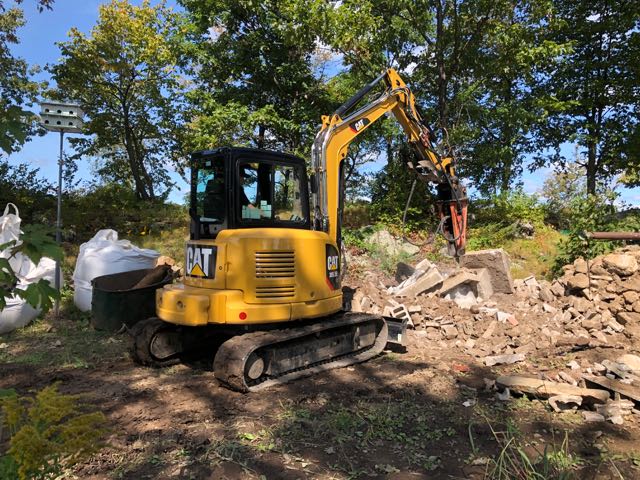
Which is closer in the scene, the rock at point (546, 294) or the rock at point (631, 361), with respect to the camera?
the rock at point (631, 361)

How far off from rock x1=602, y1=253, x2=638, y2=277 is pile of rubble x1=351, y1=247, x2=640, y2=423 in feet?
0.04

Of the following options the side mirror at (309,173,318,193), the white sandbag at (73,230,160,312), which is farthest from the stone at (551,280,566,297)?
the white sandbag at (73,230,160,312)

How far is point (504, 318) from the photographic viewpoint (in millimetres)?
7090

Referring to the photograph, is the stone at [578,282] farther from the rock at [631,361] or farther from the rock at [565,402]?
the rock at [565,402]

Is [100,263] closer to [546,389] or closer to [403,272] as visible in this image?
[403,272]

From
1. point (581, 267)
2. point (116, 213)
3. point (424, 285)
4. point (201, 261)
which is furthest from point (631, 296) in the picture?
point (116, 213)

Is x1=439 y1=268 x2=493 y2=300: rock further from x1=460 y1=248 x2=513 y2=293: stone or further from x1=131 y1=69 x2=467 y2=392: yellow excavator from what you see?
x1=131 y1=69 x2=467 y2=392: yellow excavator

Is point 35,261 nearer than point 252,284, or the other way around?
point 35,261

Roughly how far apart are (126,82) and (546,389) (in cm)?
1800

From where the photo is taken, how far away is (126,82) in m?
18.3

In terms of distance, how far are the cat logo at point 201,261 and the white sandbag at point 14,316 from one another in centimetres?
318

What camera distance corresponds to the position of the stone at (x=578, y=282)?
7.96 metres

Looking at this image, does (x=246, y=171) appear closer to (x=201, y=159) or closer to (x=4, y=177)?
(x=201, y=159)

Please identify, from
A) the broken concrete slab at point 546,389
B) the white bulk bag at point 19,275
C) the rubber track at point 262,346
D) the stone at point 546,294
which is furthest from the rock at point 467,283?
the white bulk bag at point 19,275
